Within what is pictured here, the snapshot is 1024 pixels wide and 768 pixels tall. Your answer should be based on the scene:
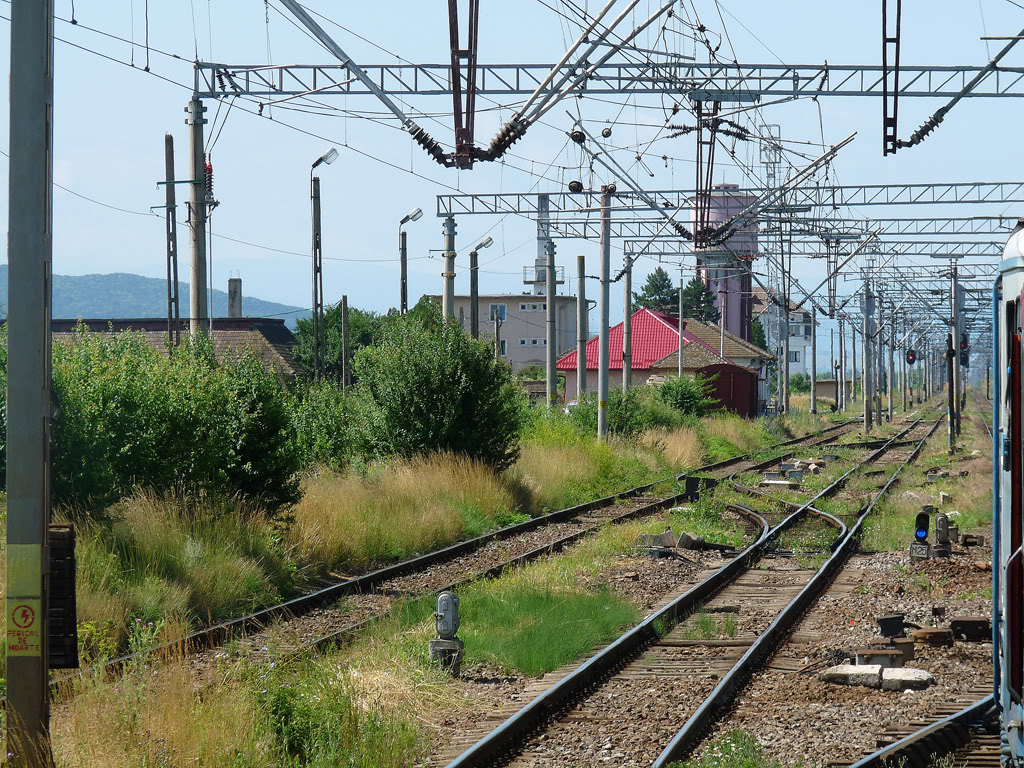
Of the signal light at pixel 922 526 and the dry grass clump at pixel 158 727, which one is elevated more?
the signal light at pixel 922 526

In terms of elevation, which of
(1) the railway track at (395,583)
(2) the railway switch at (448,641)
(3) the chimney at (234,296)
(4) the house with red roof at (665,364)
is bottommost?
(1) the railway track at (395,583)

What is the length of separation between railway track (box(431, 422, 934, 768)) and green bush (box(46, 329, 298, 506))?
580 cm

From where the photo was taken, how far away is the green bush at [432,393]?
2305 cm

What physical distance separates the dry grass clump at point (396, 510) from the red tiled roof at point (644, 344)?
143ft

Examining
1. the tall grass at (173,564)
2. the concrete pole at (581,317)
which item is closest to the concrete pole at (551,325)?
the concrete pole at (581,317)

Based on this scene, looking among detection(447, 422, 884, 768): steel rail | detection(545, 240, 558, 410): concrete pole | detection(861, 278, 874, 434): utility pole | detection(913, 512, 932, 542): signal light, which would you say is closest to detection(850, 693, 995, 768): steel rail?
detection(447, 422, 884, 768): steel rail

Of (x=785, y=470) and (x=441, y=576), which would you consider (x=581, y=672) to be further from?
(x=785, y=470)

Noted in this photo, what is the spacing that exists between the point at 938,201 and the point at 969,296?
46.6 m

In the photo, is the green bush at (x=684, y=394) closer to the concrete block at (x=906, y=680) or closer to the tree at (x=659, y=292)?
the concrete block at (x=906, y=680)

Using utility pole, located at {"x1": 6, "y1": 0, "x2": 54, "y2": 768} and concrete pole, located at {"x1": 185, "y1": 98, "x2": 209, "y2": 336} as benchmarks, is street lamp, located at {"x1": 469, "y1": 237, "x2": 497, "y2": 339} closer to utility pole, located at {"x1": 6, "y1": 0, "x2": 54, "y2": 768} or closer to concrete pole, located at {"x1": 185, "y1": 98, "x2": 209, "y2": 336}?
concrete pole, located at {"x1": 185, "y1": 98, "x2": 209, "y2": 336}

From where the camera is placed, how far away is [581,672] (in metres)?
10.1

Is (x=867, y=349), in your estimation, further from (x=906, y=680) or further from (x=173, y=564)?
(x=906, y=680)

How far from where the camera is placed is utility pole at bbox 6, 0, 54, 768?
21.6 feet

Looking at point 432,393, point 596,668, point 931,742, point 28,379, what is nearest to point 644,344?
point 432,393
